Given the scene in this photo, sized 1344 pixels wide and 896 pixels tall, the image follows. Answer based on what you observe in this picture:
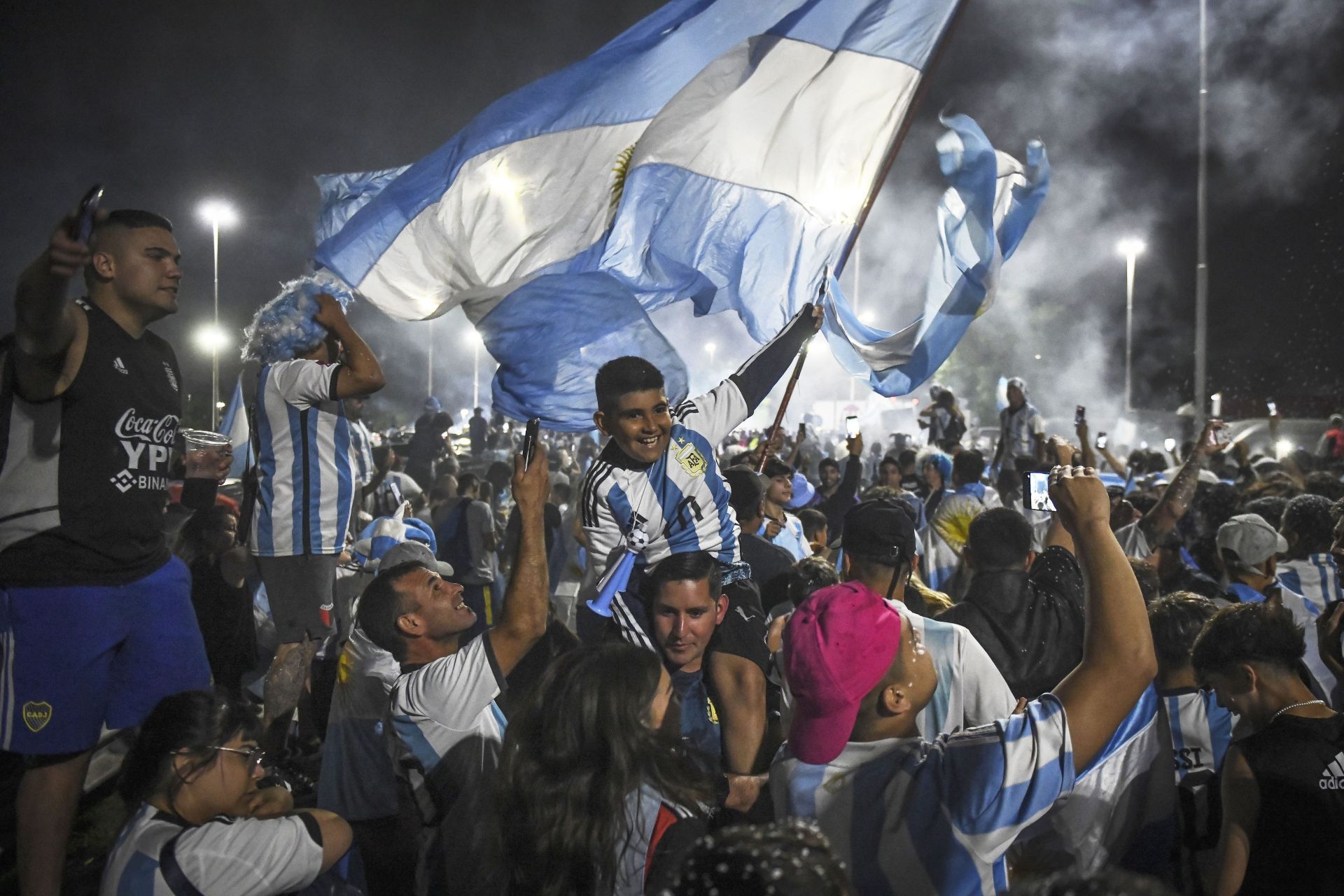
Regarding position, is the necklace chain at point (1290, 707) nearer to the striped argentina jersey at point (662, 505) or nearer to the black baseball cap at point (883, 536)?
the black baseball cap at point (883, 536)

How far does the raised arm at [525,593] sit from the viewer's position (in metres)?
3.11

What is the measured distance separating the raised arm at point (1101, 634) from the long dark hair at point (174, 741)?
2154 mm

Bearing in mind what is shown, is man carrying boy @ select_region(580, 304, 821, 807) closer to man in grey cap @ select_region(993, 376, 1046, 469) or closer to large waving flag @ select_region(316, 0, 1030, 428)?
large waving flag @ select_region(316, 0, 1030, 428)

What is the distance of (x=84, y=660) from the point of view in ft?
10.7

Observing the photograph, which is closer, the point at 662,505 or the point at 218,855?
the point at 218,855

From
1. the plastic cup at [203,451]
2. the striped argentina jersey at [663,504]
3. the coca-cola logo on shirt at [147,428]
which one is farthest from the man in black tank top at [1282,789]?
the plastic cup at [203,451]

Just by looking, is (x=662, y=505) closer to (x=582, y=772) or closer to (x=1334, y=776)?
(x=582, y=772)

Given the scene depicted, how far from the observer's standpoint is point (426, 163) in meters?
5.67

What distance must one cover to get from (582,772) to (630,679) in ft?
0.81

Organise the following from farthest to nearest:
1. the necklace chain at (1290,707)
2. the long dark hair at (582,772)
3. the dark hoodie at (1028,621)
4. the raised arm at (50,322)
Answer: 1. the dark hoodie at (1028,621)
2. the necklace chain at (1290,707)
3. the raised arm at (50,322)
4. the long dark hair at (582,772)

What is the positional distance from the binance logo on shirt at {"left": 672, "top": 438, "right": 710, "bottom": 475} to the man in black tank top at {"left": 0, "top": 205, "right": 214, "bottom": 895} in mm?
2065

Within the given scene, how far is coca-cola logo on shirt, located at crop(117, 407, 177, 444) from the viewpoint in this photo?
3.35m

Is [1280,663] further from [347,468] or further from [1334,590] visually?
[347,468]

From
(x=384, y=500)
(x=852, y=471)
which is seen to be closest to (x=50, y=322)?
(x=852, y=471)
